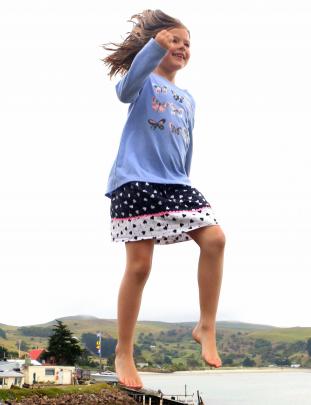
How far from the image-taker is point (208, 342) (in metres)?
4.56

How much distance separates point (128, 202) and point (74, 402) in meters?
53.9

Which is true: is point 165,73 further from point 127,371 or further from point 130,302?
point 127,371

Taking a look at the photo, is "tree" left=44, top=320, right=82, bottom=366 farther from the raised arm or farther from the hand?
the hand

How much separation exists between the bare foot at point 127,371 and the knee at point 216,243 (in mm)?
1081

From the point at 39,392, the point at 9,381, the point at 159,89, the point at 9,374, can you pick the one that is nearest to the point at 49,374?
the point at 9,381

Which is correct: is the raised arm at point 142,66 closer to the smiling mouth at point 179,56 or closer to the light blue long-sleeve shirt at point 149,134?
the light blue long-sleeve shirt at point 149,134

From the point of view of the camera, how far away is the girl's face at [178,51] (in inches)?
192

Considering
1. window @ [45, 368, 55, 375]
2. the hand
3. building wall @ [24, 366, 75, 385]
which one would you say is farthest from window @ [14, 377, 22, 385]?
the hand

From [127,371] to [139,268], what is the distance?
2.65 feet

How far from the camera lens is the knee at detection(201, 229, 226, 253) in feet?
14.7

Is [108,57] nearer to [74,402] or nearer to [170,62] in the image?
[170,62]

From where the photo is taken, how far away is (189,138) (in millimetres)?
5230

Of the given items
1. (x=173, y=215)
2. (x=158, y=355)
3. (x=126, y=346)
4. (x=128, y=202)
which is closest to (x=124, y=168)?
(x=128, y=202)

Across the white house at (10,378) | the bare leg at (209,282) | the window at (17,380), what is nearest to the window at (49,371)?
the white house at (10,378)
